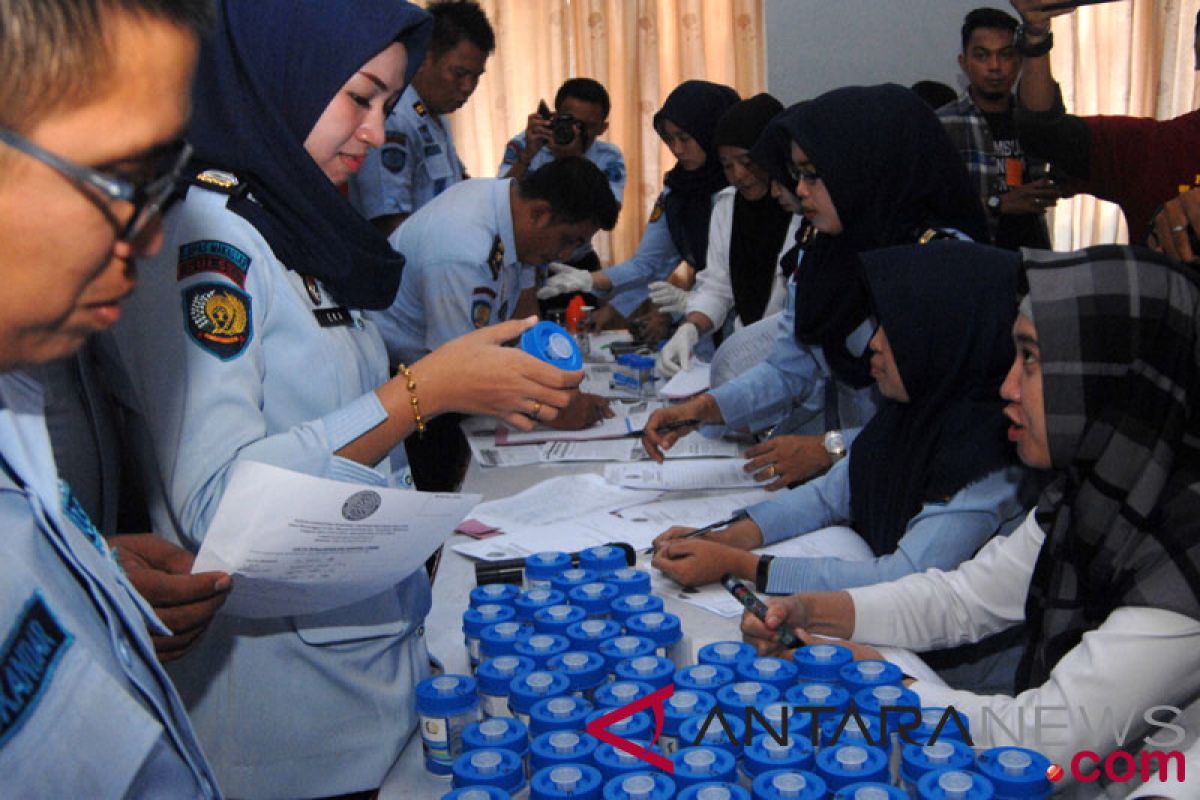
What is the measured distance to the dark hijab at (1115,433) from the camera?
1.05 metres

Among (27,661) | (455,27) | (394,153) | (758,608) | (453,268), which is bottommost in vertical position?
(758,608)

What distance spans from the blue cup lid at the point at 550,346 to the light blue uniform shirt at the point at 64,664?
66 cm

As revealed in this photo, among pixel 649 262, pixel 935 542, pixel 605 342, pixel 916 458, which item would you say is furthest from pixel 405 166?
pixel 935 542

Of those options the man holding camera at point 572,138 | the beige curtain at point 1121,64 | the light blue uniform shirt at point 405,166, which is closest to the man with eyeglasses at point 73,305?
the light blue uniform shirt at point 405,166

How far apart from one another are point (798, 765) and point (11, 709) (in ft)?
1.81

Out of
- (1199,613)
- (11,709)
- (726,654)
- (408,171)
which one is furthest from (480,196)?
(11,709)

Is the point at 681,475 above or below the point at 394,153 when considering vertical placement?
below

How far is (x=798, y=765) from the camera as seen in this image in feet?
2.64

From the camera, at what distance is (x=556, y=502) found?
178 cm

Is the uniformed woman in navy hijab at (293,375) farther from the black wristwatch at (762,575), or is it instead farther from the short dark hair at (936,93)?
the short dark hair at (936,93)

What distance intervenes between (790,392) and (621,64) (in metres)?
3.10

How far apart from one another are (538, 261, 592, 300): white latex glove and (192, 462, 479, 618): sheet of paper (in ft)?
8.19

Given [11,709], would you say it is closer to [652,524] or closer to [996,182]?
[652,524]

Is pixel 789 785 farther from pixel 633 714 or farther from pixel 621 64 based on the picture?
pixel 621 64
